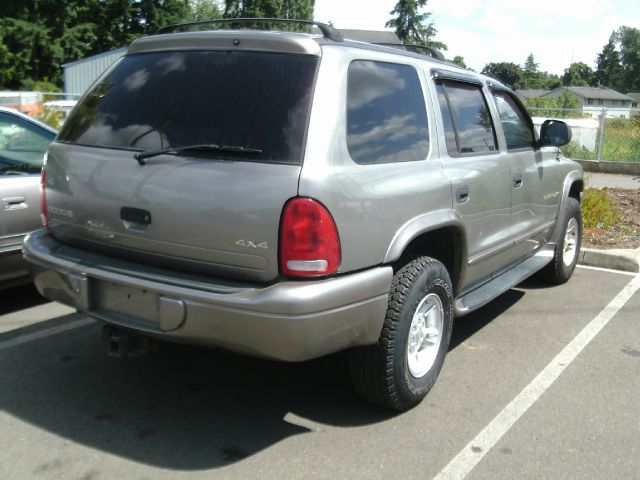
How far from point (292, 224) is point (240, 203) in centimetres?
25

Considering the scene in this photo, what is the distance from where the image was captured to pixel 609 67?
479 ft

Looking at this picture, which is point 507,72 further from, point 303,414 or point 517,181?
point 303,414

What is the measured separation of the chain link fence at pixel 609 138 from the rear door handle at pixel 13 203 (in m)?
14.9

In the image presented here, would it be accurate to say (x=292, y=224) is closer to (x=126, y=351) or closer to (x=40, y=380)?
(x=126, y=351)

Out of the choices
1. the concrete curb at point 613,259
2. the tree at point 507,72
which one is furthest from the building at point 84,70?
the tree at point 507,72

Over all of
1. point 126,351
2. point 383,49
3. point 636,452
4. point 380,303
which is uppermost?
point 383,49

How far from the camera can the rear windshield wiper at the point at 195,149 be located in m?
2.99

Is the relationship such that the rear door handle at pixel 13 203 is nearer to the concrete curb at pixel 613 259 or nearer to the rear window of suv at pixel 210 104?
the rear window of suv at pixel 210 104

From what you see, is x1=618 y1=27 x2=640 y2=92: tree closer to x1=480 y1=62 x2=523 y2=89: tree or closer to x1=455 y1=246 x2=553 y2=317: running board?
x1=480 y1=62 x2=523 y2=89: tree

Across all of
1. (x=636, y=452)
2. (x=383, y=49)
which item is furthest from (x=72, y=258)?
(x=636, y=452)

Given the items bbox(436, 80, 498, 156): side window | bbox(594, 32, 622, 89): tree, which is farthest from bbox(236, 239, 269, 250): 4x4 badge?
bbox(594, 32, 622, 89): tree

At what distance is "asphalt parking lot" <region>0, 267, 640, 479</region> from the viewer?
10.1 feet

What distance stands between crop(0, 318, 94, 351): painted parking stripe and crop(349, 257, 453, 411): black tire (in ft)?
7.75

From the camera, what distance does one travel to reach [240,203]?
2893 millimetres
